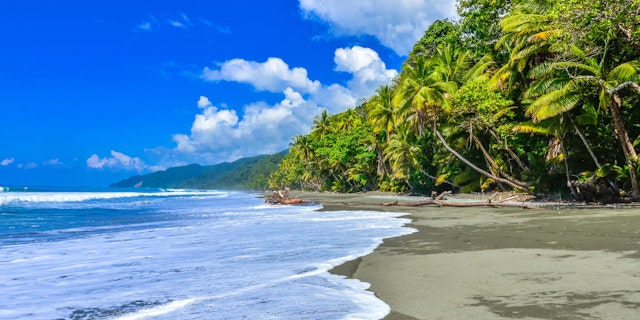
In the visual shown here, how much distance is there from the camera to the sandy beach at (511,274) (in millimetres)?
3766

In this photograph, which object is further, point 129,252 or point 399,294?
point 129,252

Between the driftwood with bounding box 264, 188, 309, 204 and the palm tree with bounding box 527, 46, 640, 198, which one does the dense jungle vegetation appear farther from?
the driftwood with bounding box 264, 188, 309, 204

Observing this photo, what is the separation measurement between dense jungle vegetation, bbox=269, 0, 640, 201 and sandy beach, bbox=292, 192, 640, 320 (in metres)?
7.74

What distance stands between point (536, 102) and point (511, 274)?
13.2 metres

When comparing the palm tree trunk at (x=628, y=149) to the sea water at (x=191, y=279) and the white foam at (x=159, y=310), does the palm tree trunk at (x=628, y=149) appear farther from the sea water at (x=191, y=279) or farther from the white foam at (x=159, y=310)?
the white foam at (x=159, y=310)

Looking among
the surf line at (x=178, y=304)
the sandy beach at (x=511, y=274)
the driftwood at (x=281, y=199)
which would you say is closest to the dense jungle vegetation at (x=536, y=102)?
the sandy beach at (x=511, y=274)

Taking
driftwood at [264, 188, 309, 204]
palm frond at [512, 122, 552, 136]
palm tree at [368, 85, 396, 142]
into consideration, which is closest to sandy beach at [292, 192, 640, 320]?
palm frond at [512, 122, 552, 136]

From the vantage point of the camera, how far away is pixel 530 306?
12.5ft

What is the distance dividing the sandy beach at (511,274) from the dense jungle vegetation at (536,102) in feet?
25.4

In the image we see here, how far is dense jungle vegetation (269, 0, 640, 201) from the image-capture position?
14969 millimetres

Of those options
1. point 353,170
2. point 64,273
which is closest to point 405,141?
point 353,170

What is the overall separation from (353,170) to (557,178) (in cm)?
3455

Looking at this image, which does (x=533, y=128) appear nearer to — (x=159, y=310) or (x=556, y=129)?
(x=556, y=129)

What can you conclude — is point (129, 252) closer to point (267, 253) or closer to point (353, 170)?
point (267, 253)
